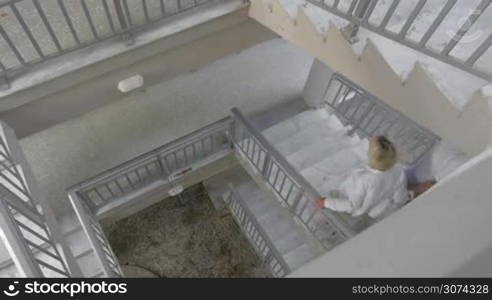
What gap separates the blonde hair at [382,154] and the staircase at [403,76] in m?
0.30

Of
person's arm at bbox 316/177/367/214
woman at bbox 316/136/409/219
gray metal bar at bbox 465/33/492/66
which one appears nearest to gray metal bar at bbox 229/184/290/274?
person's arm at bbox 316/177/367/214

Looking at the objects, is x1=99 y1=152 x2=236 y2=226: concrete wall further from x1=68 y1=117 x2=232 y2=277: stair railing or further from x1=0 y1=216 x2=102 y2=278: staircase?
x1=0 y1=216 x2=102 y2=278: staircase

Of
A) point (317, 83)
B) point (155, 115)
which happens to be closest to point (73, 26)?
point (155, 115)

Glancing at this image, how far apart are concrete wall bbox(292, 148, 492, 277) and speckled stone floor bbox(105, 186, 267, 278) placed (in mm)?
4931

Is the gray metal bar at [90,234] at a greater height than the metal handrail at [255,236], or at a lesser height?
greater

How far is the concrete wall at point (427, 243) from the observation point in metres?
1.12

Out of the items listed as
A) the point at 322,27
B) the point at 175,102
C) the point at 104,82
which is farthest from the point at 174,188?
the point at 322,27

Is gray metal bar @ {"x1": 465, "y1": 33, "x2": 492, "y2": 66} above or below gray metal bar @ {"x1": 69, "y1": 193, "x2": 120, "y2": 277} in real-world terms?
below

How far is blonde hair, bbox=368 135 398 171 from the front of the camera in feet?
8.23

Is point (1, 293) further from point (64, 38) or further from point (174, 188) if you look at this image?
point (174, 188)

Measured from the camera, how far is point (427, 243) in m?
1.17

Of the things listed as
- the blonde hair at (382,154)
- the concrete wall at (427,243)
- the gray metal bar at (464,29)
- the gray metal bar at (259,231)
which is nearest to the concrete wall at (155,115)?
the gray metal bar at (259,231)

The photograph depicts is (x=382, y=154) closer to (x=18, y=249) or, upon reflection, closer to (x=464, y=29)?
(x=464, y=29)

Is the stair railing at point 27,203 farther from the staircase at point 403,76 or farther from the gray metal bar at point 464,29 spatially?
the gray metal bar at point 464,29
